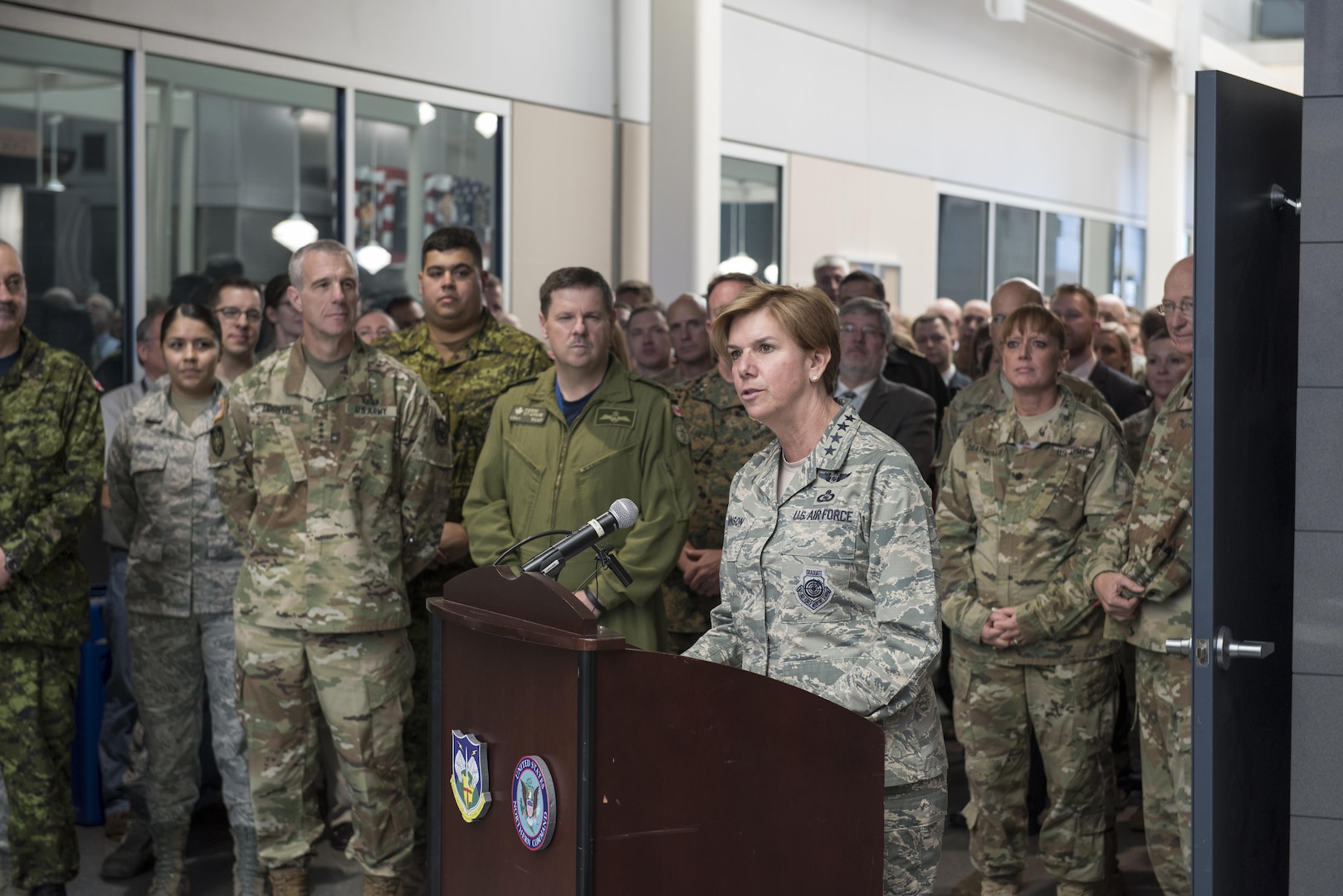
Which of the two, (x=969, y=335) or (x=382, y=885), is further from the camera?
(x=969, y=335)

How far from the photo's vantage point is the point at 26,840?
401 centimetres

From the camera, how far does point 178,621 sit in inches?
170

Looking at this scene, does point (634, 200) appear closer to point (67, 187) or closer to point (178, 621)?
point (67, 187)

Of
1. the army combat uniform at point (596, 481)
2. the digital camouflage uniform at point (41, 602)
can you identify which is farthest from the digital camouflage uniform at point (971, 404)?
the digital camouflage uniform at point (41, 602)

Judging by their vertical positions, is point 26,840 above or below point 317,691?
below

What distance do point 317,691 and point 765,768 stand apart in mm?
2106

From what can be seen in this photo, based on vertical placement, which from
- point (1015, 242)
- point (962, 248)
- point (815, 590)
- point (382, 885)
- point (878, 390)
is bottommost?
point (382, 885)

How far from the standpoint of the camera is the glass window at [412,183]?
7.75 metres

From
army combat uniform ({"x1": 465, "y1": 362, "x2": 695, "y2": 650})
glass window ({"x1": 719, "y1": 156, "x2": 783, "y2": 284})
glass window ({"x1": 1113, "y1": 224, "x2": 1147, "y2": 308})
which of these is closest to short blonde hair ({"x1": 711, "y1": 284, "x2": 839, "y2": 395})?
army combat uniform ({"x1": 465, "y1": 362, "x2": 695, "y2": 650})

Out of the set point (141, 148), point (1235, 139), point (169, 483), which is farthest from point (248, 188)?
point (1235, 139)

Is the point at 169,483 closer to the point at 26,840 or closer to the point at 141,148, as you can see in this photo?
the point at 26,840

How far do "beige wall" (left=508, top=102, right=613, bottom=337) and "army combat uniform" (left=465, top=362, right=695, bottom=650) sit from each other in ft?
15.3

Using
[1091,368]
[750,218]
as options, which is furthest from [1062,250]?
[1091,368]

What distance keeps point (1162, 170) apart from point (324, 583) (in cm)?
1585
